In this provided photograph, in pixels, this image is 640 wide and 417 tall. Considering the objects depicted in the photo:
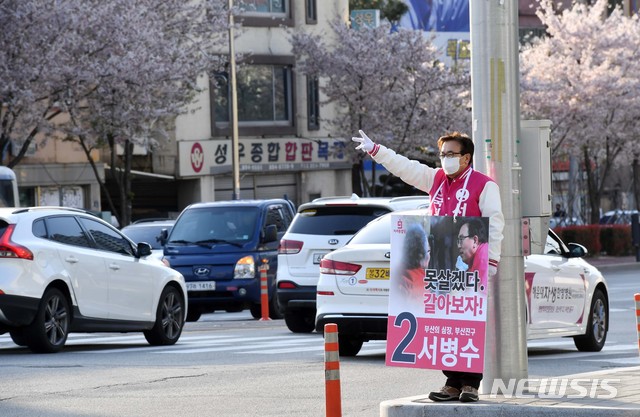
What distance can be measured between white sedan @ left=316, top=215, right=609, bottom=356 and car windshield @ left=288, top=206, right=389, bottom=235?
319 cm

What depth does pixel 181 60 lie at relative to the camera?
131ft

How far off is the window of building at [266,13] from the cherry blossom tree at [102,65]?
15.2 ft

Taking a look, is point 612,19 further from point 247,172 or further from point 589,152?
point 247,172

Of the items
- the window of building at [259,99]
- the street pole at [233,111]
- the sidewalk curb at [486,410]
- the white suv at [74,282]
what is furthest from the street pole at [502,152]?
the window of building at [259,99]

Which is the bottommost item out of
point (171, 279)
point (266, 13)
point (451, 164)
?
point (171, 279)

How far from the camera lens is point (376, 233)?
16078 millimetres

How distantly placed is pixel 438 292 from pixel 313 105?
41552 millimetres

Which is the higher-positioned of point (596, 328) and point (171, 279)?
point (171, 279)

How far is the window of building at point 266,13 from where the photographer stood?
49.0 metres

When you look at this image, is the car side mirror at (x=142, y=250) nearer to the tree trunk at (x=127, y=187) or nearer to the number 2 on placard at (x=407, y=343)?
the number 2 on placard at (x=407, y=343)

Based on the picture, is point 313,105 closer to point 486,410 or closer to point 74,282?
point 74,282

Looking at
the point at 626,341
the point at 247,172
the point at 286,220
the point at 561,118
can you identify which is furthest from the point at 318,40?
the point at 626,341

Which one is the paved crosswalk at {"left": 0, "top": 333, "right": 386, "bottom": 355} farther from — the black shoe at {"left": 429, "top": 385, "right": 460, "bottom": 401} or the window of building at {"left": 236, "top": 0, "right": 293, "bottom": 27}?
the window of building at {"left": 236, "top": 0, "right": 293, "bottom": 27}

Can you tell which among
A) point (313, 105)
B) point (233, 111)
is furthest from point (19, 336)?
point (313, 105)
